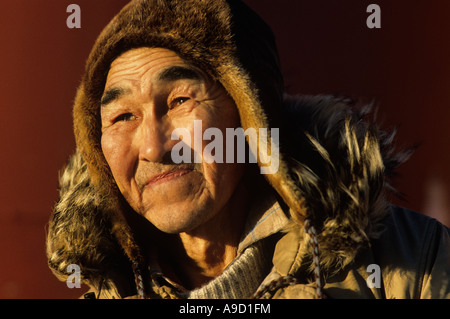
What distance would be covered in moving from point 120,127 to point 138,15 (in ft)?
1.19

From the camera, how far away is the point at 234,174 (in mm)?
1696

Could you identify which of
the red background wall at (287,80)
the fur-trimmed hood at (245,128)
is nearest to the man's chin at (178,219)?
the fur-trimmed hood at (245,128)

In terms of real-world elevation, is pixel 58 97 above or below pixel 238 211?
above

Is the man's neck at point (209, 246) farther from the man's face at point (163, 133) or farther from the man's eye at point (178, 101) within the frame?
the man's eye at point (178, 101)

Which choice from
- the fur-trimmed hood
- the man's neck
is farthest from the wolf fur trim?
the man's neck

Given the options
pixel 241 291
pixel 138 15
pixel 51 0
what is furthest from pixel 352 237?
pixel 51 0

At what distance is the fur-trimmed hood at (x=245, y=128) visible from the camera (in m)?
1.55

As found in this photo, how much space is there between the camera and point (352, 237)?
59.7 inches

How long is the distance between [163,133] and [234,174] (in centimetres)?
28

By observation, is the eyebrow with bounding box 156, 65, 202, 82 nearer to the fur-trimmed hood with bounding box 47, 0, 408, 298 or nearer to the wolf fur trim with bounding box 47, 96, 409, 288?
the fur-trimmed hood with bounding box 47, 0, 408, 298

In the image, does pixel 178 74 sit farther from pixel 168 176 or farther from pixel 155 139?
pixel 168 176

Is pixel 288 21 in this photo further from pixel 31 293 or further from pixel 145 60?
pixel 31 293

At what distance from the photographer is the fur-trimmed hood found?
1552 mm

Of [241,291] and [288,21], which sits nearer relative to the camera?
[241,291]
